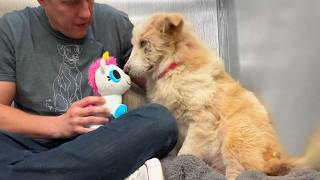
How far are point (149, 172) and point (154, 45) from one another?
1.75ft

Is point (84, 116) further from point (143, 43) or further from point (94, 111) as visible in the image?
point (143, 43)

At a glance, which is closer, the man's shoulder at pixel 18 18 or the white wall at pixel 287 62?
the white wall at pixel 287 62

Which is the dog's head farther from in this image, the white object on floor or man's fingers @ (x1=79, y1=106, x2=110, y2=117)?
the white object on floor

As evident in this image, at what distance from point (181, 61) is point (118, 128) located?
1.44 ft

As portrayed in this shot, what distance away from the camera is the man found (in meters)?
1.27

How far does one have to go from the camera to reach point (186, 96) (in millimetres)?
1590

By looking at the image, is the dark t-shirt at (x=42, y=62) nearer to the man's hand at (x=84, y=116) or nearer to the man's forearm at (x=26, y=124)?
the man's forearm at (x=26, y=124)

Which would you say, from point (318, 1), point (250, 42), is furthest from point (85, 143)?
point (250, 42)

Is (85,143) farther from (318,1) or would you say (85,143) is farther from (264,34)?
(264,34)

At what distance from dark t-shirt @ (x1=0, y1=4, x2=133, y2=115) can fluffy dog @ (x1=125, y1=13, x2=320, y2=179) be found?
8.4 inches

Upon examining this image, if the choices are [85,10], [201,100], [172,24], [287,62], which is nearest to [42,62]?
[85,10]

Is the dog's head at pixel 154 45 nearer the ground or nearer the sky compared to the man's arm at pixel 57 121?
nearer the sky

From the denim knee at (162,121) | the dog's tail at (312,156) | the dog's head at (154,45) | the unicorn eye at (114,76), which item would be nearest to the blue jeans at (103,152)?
the denim knee at (162,121)

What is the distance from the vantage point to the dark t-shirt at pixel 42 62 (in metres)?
1.62
